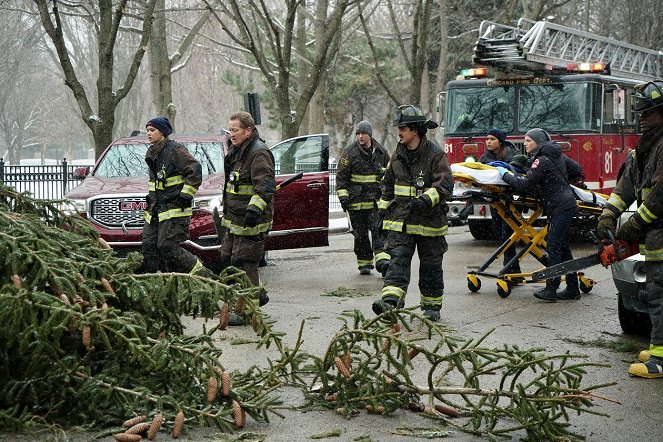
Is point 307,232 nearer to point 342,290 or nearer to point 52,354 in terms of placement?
point 342,290

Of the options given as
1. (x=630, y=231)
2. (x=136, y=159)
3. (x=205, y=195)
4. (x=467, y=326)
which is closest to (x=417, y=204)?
(x=467, y=326)

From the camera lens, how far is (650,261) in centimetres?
629

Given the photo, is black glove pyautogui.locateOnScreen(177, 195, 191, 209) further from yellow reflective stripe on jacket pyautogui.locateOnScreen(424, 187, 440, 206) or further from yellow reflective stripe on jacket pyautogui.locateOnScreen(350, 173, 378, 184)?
yellow reflective stripe on jacket pyautogui.locateOnScreen(350, 173, 378, 184)

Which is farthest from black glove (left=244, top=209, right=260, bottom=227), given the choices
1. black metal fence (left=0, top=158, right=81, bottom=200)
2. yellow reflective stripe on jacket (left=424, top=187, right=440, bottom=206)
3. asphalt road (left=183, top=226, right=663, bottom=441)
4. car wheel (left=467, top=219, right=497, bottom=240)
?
black metal fence (left=0, top=158, right=81, bottom=200)

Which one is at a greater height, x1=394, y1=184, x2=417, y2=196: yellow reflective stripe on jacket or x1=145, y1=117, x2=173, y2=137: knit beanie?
x1=145, y1=117, x2=173, y2=137: knit beanie

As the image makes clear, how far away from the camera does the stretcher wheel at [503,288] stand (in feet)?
31.4

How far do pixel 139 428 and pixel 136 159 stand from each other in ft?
23.7

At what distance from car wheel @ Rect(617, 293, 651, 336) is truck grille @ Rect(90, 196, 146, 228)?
504cm

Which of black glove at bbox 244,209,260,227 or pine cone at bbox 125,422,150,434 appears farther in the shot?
black glove at bbox 244,209,260,227

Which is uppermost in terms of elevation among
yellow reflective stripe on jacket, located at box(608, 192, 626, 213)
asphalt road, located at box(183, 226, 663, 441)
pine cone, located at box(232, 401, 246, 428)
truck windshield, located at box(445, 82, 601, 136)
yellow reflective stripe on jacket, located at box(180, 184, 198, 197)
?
truck windshield, located at box(445, 82, 601, 136)

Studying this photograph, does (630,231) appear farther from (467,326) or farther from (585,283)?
(585,283)

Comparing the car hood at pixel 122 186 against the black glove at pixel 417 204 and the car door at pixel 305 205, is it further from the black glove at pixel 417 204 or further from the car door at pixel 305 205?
the black glove at pixel 417 204

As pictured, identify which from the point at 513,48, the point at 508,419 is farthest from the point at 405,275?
the point at 513,48

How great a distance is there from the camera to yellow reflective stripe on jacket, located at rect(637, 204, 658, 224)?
6207 millimetres
